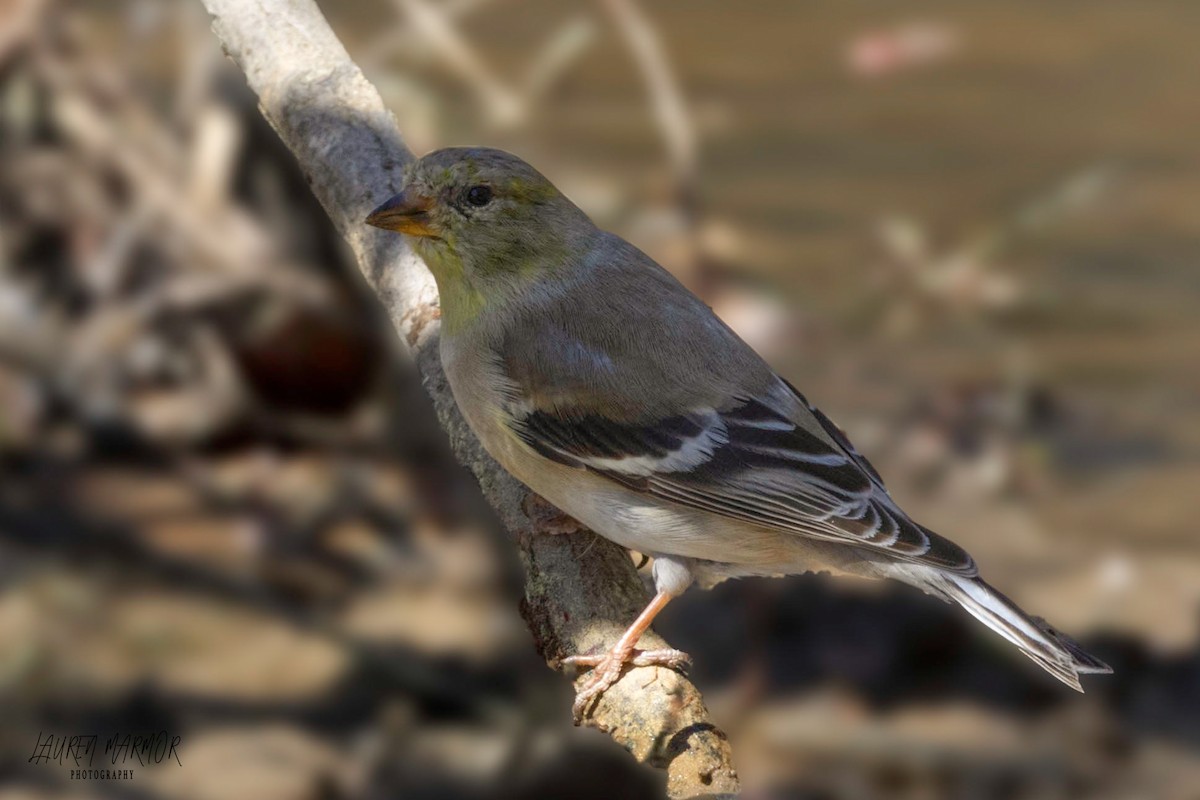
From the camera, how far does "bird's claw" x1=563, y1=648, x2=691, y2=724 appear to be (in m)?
2.80

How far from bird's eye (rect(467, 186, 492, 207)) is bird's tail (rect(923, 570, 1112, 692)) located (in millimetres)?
1283

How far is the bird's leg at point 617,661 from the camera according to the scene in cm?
280

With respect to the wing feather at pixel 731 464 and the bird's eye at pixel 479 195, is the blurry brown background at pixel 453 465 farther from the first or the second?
the bird's eye at pixel 479 195

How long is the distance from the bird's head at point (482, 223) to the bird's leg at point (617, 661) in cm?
89

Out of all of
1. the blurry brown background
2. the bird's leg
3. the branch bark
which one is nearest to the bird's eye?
the branch bark

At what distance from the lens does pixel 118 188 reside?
237 inches

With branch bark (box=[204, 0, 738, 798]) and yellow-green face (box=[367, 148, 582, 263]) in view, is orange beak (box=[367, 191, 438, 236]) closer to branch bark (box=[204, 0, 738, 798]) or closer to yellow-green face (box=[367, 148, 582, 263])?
yellow-green face (box=[367, 148, 582, 263])

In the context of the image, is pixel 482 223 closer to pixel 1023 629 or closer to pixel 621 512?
pixel 621 512

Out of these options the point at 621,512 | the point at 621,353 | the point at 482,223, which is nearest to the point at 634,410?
the point at 621,353

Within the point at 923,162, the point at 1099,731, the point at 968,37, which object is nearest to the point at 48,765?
the point at 1099,731

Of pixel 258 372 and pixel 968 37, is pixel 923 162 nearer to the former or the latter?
pixel 968 37

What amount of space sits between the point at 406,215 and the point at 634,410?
659 mm

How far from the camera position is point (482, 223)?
334 centimetres

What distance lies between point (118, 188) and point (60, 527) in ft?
4.57
